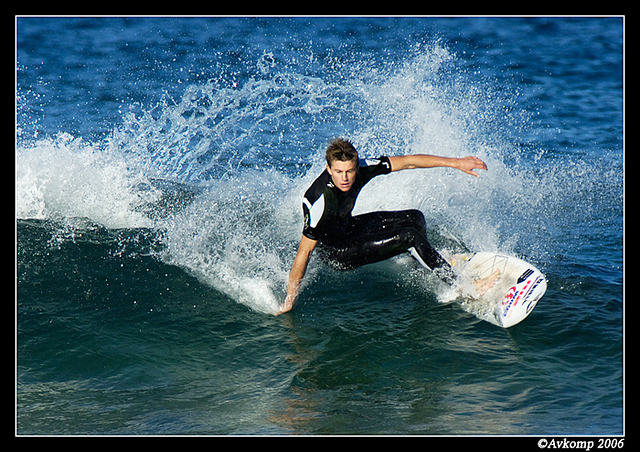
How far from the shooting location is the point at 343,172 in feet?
19.5

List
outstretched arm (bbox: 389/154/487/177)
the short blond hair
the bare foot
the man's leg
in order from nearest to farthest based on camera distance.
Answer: the short blond hair → outstretched arm (bbox: 389/154/487/177) → the man's leg → the bare foot

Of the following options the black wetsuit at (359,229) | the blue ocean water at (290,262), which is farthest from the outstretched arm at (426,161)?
the blue ocean water at (290,262)

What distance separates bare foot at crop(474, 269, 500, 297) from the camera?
6.75 m

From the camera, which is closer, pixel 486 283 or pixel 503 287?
pixel 503 287

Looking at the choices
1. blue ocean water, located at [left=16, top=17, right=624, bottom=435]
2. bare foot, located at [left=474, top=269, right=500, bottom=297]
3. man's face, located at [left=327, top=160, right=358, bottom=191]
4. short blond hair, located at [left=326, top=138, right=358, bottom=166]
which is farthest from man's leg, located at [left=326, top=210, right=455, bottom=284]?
short blond hair, located at [left=326, top=138, right=358, bottom=166]

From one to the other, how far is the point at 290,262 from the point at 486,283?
7.59 feet

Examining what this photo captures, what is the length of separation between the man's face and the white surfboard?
1702mm

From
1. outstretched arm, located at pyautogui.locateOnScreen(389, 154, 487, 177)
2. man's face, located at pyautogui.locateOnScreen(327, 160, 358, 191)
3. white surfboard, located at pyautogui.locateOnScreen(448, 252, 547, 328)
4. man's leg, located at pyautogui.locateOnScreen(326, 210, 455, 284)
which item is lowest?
white surfboard, located at pyautogui.locateOnScreen(448, 252, 547, 328)

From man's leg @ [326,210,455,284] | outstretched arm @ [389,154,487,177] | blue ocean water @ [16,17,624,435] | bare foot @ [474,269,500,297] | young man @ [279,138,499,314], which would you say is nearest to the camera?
blue ocean water @ [16,17,624,435]

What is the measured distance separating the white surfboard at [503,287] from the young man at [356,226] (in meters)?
0.12

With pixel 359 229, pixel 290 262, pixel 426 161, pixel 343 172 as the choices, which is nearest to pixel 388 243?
pixel 359 229

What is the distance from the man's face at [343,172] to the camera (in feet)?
19.4

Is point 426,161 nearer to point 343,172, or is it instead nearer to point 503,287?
point 343,172

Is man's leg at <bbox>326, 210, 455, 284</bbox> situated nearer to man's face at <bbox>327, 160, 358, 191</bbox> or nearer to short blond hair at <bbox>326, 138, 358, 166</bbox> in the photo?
man's face at <bbox>327, 160, 358, 191</bbox>
